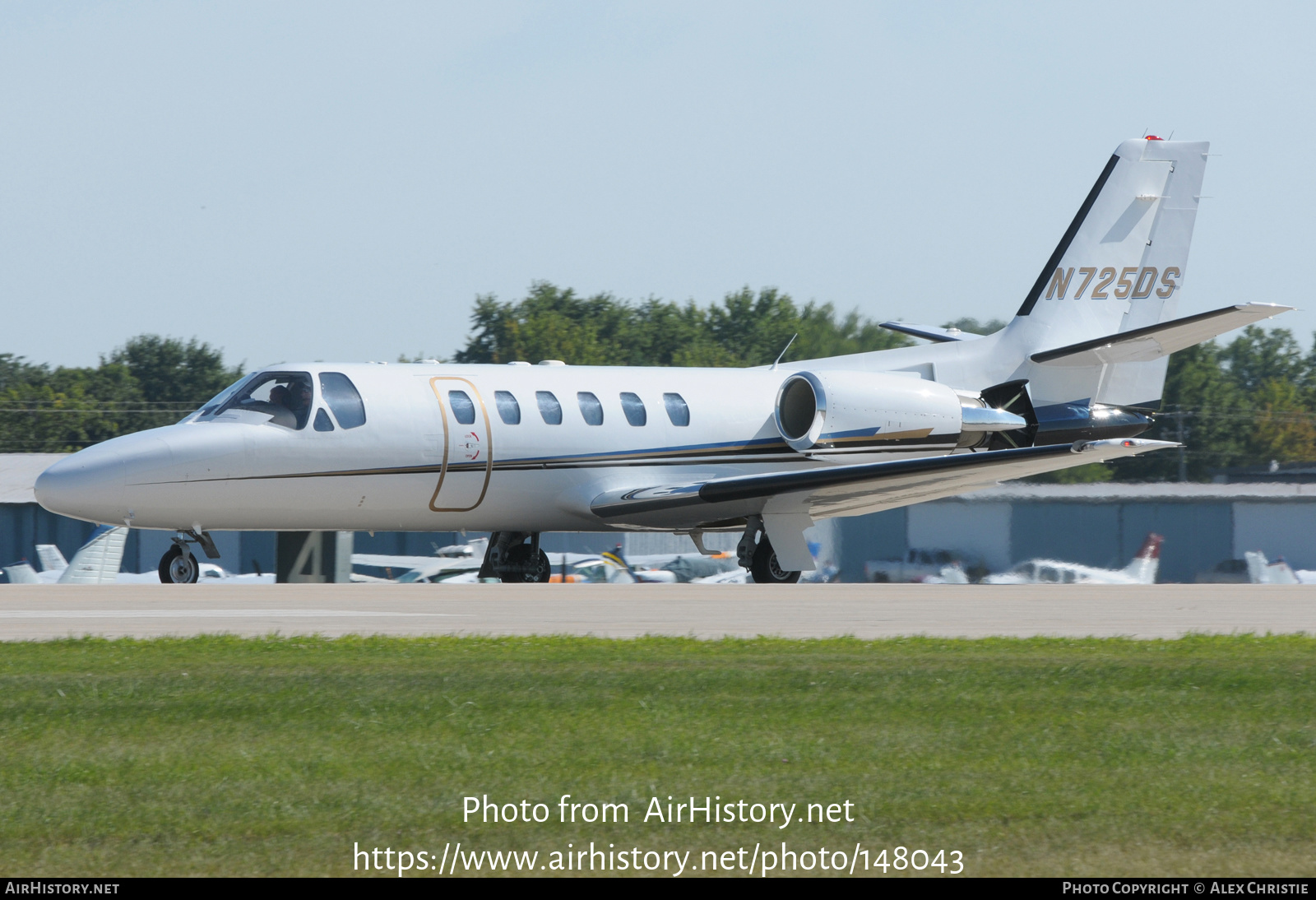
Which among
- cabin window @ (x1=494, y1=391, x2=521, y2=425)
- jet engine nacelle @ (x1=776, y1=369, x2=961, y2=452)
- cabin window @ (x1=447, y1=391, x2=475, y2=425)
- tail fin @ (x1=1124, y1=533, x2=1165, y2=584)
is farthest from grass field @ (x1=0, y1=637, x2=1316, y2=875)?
tail fin @ (x1=1124, y1=533, x2=1165, y2=584)

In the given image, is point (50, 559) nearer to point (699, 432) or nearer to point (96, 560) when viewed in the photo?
point (96, 560)

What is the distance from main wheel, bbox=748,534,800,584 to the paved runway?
241 cm

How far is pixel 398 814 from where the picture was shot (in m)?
6.18

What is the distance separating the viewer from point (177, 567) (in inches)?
756

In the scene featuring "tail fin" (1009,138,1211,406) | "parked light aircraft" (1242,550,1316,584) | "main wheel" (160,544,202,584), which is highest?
"tail fin" (1009,138,1211,406)

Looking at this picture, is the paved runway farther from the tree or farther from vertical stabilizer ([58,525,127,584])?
the tree

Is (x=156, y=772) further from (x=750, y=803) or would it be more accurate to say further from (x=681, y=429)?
(x=681, y=429)

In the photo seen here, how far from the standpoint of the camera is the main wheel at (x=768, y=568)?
72.5 feet

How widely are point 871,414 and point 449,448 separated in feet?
19.6

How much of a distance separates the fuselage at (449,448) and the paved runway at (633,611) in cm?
121

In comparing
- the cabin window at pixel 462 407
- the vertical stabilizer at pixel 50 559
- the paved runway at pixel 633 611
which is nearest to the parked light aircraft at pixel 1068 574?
the paved runway at pixel 633 611

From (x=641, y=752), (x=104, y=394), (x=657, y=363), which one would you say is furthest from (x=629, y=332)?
(x=641, y=752)

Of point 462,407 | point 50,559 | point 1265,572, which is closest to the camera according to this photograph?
point 462,407

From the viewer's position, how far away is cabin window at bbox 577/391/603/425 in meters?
21.4
